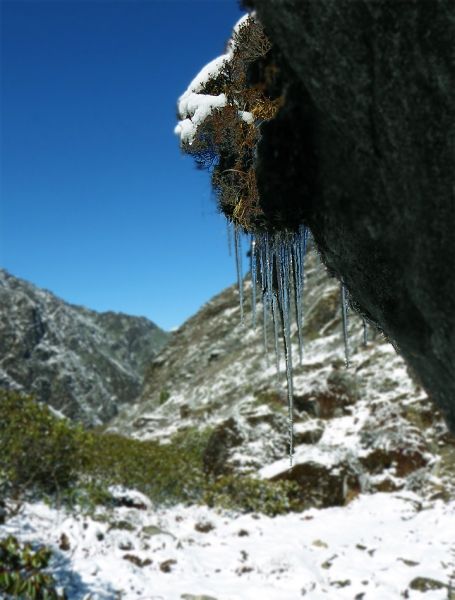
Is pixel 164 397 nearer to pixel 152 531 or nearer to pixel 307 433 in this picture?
pixel 307 433

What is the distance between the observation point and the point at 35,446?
369 inches

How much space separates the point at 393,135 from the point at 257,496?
37.6 ft

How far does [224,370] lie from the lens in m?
29.1

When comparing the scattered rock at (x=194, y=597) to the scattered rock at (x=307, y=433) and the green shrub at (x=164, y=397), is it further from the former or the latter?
the green shrub at (x=164, y=397)

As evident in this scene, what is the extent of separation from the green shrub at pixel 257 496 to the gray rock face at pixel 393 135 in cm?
1053

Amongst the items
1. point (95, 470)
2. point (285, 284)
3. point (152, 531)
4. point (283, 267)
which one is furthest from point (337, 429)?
point (283, 267)

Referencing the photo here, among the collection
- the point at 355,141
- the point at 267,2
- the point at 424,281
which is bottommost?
the point at 424,281

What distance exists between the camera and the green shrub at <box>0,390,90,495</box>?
29.4 feet

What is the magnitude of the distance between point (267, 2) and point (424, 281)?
3.80ft

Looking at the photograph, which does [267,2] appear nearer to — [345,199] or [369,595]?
[345,199]

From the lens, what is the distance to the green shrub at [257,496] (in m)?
11.1

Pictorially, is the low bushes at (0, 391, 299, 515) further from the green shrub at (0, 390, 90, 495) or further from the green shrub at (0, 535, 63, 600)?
the green shrub at (0, 535, 63, 600)

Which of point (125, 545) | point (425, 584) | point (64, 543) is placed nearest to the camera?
point (425, 584)

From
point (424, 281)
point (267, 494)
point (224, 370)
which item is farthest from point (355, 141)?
point (224, 370)
